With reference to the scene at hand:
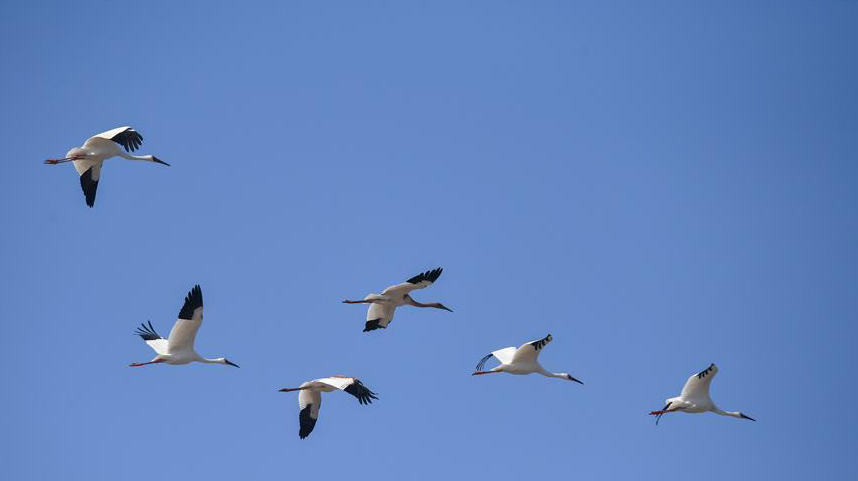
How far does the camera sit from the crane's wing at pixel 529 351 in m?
26.0

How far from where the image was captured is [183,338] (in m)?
25.5

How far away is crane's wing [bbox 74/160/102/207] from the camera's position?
27.7 meters

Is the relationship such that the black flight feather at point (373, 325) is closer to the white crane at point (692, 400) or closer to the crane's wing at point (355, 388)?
the crane's wing at point (355, 388)

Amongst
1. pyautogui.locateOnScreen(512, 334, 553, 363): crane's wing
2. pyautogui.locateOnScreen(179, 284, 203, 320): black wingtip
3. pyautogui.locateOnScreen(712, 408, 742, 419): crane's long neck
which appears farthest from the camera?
pyautogui.locateOnScreen(712, 408, 742, 419): crane's long neck

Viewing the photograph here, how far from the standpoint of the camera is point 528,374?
27.4 meters

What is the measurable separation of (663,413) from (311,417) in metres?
7.43

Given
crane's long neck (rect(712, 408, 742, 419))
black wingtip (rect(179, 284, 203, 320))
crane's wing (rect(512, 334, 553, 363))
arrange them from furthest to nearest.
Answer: crane's long neck (rect(712, 408, 742, 419)) < crane's wing (rect(512, 334, 553, 363)) < black wingtip (rect(179, 284, 203, 320))

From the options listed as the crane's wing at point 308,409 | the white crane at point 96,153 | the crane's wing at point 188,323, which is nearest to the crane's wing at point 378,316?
the crane's wing at point 308,409

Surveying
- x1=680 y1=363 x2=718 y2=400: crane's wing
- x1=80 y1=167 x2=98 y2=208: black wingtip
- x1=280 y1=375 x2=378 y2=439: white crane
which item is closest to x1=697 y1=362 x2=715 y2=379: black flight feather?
x1=680 y1=363 x2=718 y2=400: crane's wing

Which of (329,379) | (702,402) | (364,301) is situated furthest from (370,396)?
(702,402)

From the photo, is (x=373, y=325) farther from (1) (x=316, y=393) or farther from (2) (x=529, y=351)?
(2) (x=529, y=351)

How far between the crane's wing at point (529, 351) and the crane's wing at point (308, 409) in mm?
4251

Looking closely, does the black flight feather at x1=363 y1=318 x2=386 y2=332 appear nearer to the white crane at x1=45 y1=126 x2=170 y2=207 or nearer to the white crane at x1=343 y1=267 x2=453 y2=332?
the white crane at x1=343 y1=267 x2=453 y2=332

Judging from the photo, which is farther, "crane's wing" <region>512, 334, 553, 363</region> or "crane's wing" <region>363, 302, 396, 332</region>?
"crane's wing" <region>363, 302, 396, 332</region>
